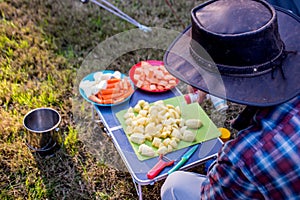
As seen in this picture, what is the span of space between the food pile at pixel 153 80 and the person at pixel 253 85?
2.97 ft

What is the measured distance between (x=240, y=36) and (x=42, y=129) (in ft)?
4.68

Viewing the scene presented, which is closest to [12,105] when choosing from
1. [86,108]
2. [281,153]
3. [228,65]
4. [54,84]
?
[54,84]

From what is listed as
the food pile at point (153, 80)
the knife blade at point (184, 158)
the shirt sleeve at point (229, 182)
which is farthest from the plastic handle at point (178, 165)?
the food pile at point (153, 80)

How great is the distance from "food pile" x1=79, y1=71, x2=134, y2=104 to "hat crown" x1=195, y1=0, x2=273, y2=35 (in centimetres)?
99

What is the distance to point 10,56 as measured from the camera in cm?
282

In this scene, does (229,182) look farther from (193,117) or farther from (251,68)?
(193,117)

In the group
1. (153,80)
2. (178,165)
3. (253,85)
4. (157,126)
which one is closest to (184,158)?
(178,165)

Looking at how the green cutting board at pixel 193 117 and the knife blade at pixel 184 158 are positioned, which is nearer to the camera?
the knife blade at pixel 184 158

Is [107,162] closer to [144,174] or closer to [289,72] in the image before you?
[144,174]

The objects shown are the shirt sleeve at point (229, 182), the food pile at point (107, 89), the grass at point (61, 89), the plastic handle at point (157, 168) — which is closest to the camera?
the shirt sleeve at point (229, 182)

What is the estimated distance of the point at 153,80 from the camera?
226 cm

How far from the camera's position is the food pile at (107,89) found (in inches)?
84.8

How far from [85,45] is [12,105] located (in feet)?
2.60

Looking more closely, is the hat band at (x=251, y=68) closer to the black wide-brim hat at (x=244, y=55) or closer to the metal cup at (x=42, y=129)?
the black wide-brim hat at (x=244, y=55)
